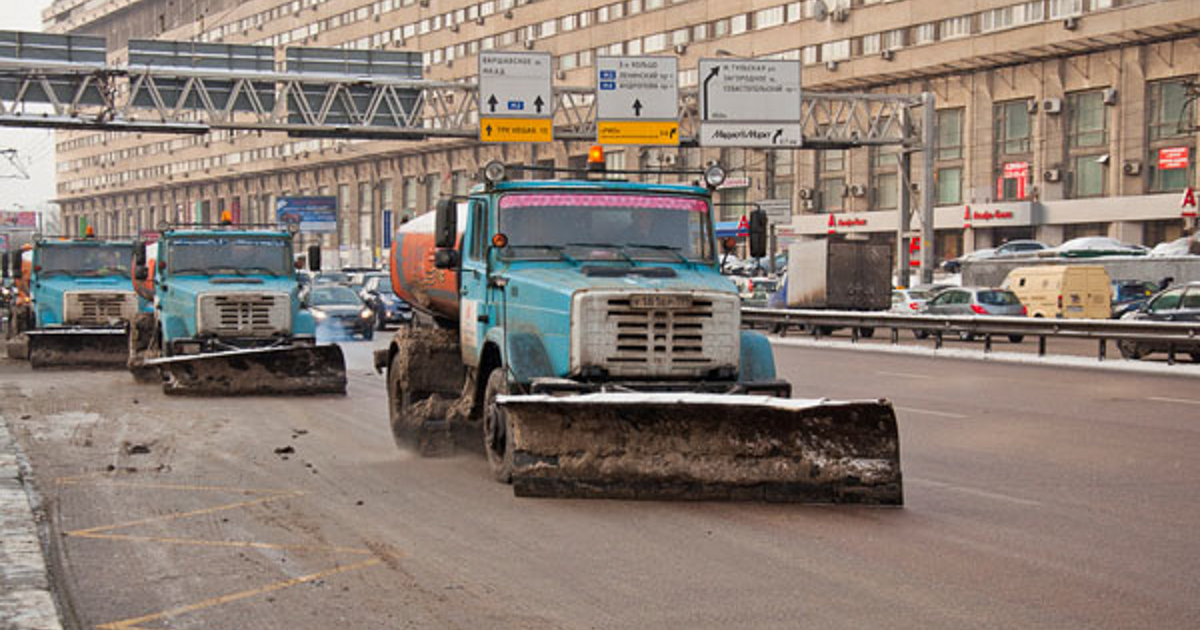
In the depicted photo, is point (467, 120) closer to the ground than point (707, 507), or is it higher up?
higher up

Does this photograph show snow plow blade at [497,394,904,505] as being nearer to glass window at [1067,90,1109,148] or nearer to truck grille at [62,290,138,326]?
truck grille at [62,290,138,326]

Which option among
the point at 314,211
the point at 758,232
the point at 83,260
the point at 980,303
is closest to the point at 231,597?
the point at 758,232

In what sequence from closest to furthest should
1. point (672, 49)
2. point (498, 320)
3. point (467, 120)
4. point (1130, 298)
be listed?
1. point (498, 320)
2. point (1130, 298)
3. point (672, 49)
4. point (467, 120)

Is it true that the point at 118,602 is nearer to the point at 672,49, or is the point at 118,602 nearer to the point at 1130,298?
the point at 1130,298

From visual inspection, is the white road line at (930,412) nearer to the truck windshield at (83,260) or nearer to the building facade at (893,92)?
the truck windshield at (83,260)

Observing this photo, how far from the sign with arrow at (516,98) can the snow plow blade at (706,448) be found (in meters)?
31.1

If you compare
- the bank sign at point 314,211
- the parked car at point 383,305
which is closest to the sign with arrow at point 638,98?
the parked car at point 383,305

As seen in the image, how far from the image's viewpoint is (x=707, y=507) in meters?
9.76

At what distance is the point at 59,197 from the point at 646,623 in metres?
165

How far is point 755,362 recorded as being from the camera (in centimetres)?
1102

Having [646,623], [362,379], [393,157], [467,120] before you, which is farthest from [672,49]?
[646,623]

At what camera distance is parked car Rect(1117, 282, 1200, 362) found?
2666 cm

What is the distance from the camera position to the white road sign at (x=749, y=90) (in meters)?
40.7

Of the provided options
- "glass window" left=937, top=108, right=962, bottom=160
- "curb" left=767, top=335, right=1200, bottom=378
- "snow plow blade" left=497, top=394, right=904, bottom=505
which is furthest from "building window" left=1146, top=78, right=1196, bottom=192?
"snow plow blade" left=497, top=394, right=904, bottom=505
